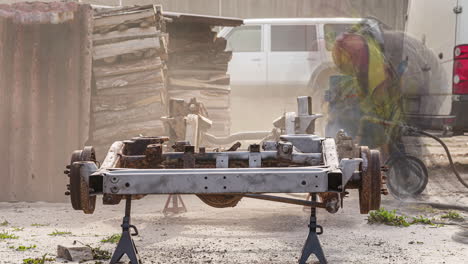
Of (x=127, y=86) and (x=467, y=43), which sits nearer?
(x=467, y=43)

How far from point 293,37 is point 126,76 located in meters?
6.81

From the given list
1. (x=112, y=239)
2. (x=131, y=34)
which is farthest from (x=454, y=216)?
(x=131, y=34)

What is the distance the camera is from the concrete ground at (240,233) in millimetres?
Result: 6477

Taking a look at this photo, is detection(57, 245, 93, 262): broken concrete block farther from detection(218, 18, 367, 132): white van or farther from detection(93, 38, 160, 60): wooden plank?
detection(218, 18, 367, 132): white van

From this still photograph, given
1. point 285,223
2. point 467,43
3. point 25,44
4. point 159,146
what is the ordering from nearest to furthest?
1. point 159,146
2. point 285,223
3. point 467,43
4. point 25,44

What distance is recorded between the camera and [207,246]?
6895 millimetres

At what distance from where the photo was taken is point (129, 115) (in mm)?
10898

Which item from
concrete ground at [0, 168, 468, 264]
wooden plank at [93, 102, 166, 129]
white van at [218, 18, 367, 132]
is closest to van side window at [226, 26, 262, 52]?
white van at [218, 18, 367, 132]

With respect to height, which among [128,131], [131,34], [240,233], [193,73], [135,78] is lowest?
[240,233]

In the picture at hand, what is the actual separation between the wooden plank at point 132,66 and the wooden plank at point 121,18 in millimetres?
619

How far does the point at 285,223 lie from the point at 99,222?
7.10 ft

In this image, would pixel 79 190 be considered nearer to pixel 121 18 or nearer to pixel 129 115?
pixel 129 115

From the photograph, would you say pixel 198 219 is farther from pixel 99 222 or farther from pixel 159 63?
pixel 159 63

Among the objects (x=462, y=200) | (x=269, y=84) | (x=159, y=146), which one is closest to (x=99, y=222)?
(x=159, y=146)
